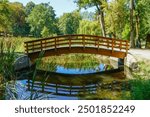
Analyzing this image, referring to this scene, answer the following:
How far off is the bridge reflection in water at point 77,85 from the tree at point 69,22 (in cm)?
6455

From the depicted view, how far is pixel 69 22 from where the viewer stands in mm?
87812

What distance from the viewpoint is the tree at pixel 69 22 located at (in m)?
86.8

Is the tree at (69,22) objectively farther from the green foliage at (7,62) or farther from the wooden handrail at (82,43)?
the green foliage at (7,62)

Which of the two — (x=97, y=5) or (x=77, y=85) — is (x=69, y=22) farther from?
(x=77, y=85)

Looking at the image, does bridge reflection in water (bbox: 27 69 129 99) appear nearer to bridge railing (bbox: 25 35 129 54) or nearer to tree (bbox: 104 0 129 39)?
bridge railing (bbox: 25 35 129 54)

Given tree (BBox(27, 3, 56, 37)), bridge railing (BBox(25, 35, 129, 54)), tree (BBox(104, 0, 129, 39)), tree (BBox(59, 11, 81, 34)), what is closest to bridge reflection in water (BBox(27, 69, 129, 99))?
bridge railing (BBox(25, 35, 129, 54))

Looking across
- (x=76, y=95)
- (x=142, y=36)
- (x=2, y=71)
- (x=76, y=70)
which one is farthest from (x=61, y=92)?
(x=142, y=36)

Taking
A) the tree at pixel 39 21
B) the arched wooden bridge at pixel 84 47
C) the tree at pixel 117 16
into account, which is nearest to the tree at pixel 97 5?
the tree at pixel 117 16

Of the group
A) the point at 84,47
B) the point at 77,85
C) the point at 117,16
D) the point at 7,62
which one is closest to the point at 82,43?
the point at 84,47

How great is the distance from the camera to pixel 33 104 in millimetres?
5902

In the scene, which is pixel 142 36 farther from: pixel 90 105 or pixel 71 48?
pixel 90 105

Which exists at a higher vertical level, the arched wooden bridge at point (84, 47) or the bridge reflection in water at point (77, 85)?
the arched wooden bridge at point (84, 47)

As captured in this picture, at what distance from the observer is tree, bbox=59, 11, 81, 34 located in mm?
86750

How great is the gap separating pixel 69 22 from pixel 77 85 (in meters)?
70.3
